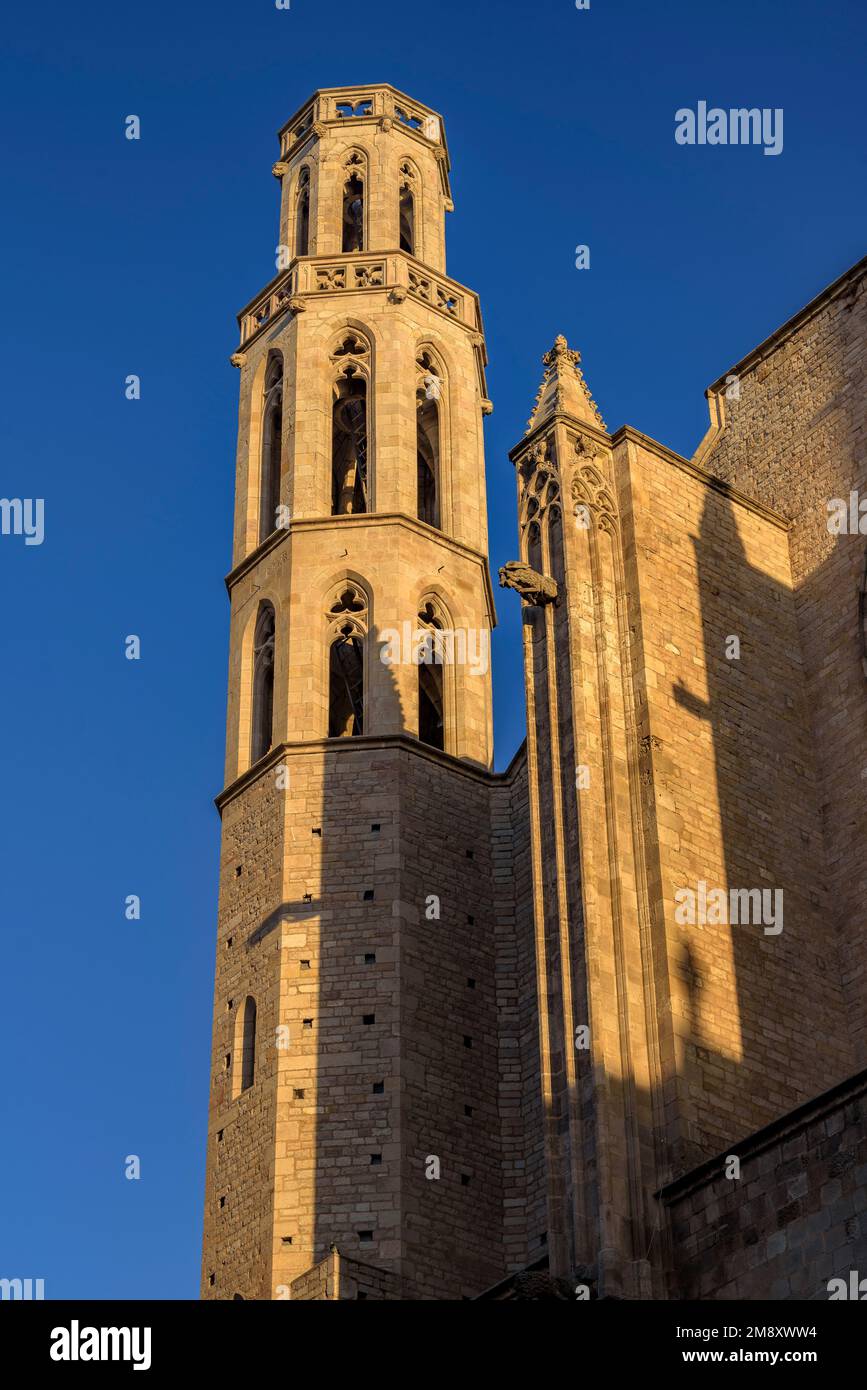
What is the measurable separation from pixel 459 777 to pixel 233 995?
416cm

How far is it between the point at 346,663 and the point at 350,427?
4541 millimetres

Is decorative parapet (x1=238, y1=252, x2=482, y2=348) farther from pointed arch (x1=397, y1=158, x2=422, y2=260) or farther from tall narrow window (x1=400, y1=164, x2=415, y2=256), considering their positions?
tall narrow window (x1=400, y1=164, x2=415, y2=256)

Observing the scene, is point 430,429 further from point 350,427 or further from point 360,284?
point 360,284

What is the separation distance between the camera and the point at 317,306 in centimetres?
3394

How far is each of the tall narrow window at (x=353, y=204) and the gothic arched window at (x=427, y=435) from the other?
331 cm

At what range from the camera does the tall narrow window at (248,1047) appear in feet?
88.1

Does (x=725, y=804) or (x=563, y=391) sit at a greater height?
(x=563, y=391)

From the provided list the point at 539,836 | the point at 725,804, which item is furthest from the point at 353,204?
the point at 539,836

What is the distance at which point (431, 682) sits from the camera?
31.6 m

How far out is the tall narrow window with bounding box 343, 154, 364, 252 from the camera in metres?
36.4

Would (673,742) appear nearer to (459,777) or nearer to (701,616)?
(701,616)

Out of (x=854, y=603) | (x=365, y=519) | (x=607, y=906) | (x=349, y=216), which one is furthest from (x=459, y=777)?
(x=349, y=216)

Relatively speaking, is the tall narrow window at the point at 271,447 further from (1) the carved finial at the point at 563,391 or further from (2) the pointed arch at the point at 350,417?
(1) the carved finial at the point at 563,391

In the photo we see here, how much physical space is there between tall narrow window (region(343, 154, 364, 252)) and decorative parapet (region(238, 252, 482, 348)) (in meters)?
1.70
